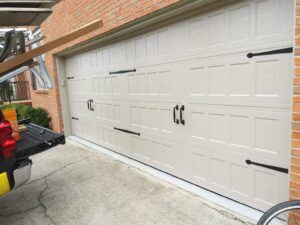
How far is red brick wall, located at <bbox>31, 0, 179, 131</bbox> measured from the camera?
11.9 feet

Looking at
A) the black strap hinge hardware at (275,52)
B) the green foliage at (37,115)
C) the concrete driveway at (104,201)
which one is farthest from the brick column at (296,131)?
the green foliage at (37,115)

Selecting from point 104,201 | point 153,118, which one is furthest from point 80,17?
point 104,201

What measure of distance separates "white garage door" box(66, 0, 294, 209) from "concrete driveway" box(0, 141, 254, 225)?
37 centimetres

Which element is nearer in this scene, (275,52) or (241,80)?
(275,52)

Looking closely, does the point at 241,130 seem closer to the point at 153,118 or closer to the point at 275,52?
the point at 275,52

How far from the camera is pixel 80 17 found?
16.8 ft

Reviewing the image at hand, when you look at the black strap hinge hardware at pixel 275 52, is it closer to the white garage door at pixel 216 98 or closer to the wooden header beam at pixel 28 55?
the white garage door at pixel 216 98

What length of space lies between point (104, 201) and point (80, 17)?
387cm

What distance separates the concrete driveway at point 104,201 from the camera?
2805 mm

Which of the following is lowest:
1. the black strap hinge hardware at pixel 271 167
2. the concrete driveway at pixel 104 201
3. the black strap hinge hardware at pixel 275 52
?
the concrete driveway at pixel 104 201

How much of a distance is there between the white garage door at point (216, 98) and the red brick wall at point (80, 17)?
0.39m

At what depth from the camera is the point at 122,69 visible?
4570 mm

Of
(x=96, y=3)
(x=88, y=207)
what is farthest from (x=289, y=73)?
(x=96, y=3)

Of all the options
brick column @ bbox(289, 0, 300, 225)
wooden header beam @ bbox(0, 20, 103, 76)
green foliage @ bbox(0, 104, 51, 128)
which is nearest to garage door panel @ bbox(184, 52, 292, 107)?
brick column @ bbox(289, 0, 300, 225)
